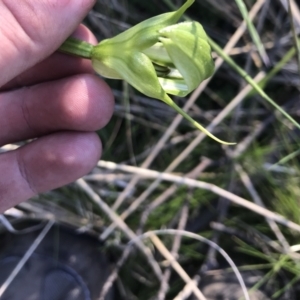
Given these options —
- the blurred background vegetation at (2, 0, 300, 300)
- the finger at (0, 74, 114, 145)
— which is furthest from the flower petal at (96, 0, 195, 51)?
the blurred background vegetation at (2, 0, 300, 300)

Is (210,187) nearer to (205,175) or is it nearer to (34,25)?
(205,175)

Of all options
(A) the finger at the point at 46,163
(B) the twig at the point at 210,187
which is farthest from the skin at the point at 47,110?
(B) the twig at the point at 210,187

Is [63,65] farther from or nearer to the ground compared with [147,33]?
nearer to the ground

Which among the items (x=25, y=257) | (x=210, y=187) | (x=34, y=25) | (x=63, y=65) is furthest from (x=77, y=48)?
(x=25, y=257)

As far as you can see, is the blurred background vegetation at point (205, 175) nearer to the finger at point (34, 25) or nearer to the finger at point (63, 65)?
the finger at point (63, 65)

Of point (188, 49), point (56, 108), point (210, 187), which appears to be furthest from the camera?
point (210, 187)

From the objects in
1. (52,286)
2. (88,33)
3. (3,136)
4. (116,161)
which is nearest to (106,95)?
(88,33)

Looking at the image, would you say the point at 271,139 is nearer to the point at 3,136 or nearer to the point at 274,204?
the point at 274,204
